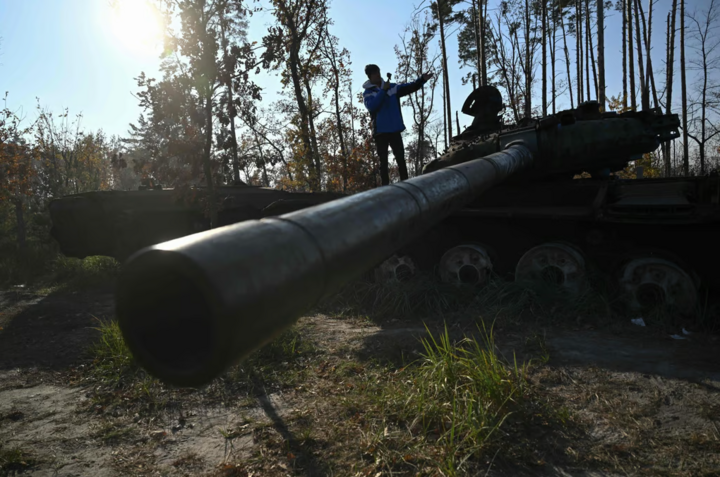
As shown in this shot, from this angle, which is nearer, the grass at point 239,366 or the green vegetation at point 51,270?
the grass at point 239,366

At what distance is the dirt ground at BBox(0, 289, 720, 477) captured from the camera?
285 centimetres

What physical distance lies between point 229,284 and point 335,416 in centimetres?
295

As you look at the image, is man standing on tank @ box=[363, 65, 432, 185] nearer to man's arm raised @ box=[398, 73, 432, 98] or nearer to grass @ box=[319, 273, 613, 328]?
man's arm raised @ box=[398, 73, 432, 98]

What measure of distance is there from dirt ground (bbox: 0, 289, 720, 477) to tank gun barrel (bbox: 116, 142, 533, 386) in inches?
78.7

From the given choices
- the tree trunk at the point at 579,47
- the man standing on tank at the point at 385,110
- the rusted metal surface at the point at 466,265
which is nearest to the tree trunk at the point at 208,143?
the man standing on tank at the point at 385,110

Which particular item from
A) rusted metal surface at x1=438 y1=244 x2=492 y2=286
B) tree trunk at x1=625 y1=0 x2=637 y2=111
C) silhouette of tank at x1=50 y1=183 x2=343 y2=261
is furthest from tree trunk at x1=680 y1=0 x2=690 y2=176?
silhouette of tank at x1=50 y1=183 x2=343 y2=261

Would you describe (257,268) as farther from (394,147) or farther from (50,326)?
(50,326)

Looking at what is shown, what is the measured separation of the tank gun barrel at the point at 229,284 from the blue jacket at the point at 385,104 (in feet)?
20.3

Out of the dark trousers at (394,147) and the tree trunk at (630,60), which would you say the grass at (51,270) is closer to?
the dark trousers at (394,147)

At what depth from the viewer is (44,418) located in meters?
4.12

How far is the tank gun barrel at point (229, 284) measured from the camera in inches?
36.2

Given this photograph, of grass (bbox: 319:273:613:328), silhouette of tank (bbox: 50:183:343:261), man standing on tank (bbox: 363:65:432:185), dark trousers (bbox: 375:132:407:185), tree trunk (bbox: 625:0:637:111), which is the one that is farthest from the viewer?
tree trunk (bbox: 625:0:637:111)

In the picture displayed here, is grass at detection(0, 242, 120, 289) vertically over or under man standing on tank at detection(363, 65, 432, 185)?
under

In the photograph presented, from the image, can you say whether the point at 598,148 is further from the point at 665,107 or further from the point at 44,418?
the point at 665,107
